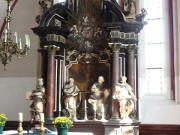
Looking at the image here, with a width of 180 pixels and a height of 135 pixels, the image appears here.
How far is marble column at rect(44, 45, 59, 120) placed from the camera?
974 cm

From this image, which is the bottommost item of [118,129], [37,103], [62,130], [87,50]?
[118,129]

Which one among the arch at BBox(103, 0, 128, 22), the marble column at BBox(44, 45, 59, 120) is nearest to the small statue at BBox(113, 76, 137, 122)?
the arch at BBox(103, 0, 128, 22)

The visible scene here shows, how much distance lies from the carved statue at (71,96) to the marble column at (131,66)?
1.52 m

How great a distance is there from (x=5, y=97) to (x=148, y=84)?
4875mm

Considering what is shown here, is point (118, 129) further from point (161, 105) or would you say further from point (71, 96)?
point (161, 105)

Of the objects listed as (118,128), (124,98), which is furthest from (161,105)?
(118,128)

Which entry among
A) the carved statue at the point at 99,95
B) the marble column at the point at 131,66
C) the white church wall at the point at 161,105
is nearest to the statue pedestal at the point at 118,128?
the carved statue at the point at 99,95

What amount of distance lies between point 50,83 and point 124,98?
2.14 m

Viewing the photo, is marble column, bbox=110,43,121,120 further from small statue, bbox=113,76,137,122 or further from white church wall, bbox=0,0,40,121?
white church wall, bbox=0,0,40,121

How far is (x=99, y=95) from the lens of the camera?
32.4 ft

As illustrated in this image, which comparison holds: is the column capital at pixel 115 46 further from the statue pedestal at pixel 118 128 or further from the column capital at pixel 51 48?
the statue pedestal at pixel 118 128

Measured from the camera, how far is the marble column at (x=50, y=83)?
974 cm

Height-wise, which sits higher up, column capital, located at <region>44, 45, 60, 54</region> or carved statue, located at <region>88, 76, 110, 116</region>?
column capital, located at <region>44, 45, 60, 54</region>

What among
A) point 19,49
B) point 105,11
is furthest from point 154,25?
point 19,49
